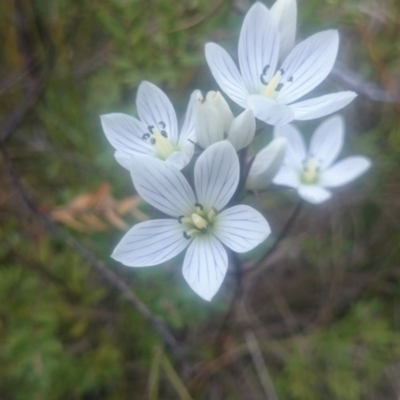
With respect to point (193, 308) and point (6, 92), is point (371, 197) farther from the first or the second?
point (6, 92)

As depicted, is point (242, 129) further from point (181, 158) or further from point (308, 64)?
point (308, 64)

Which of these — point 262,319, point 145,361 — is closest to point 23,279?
point 145,361

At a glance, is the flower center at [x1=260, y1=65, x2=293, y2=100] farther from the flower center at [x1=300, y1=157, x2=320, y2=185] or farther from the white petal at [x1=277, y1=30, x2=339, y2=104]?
the flower center at [x1=300, y1=157, x2=320, y2=185]

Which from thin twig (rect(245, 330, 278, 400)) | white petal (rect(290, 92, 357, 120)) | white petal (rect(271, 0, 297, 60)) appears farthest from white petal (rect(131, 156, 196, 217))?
thin twig (rect(245, 330, 278, 400))

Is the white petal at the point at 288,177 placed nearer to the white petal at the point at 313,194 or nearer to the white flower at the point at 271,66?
the white petal at the point at 313,194

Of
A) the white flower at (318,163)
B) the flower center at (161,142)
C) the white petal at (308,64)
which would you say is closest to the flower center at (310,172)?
the white flower at (318,163)

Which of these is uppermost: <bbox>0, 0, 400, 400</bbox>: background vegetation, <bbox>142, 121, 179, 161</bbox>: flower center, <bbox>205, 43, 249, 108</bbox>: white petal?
<bbox>205, 43, 249, 108</bbox>: white petal


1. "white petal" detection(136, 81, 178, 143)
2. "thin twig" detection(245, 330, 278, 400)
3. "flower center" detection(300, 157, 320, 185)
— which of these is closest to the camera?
"white petal" detection(136, 81, 178, 143)
